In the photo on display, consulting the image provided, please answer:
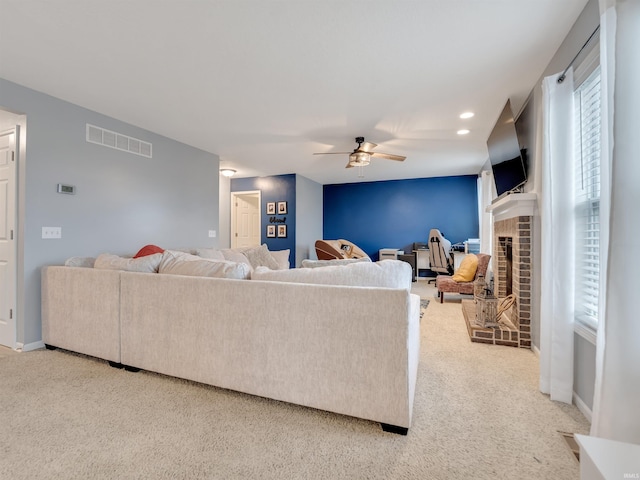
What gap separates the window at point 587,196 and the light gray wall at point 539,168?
125 mm

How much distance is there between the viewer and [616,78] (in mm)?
1221

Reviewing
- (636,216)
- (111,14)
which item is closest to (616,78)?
(636,216)

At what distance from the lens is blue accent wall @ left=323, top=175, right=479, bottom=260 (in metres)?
7.01

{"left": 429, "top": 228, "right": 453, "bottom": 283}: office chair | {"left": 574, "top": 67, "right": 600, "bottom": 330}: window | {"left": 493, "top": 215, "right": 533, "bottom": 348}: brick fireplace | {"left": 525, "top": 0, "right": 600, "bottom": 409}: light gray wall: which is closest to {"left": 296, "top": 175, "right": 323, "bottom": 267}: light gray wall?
{"left": 429, "top": 228, "right": 453, "bottom": 283}: office chair

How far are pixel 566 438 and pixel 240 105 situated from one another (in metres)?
3.64

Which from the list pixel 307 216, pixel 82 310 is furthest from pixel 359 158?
pixel 82 310

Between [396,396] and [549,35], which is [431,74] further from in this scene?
[396,396]

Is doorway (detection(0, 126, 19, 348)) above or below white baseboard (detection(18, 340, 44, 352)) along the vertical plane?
above

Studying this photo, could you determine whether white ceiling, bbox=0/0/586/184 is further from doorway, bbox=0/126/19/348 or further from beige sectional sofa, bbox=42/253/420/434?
beige sectional sofa, bbox=42/253/420/434

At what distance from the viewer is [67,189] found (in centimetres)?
305

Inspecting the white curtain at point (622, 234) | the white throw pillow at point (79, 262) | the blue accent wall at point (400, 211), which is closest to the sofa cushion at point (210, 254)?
the white throw pillow at point (79, 262)

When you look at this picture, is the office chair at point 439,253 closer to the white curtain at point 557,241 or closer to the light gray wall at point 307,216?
the light gray wall at point 307,216

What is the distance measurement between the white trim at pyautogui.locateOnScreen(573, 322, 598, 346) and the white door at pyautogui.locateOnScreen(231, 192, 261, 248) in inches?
257

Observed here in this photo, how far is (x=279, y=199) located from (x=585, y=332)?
19.2 feet
